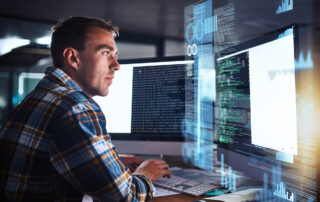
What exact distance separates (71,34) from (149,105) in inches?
20.4

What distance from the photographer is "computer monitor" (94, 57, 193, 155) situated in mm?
1158

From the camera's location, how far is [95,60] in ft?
2.63

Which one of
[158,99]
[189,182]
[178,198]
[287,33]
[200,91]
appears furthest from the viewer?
[200,91]

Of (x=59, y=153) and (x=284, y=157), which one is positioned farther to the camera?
(x=284, y=157)

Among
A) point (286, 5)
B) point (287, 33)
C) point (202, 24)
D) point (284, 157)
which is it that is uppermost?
point (202, 24)

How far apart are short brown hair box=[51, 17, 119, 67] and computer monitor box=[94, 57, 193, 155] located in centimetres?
38

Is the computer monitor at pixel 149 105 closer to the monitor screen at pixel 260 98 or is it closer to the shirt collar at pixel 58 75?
the monitor screen at pixel 260 98

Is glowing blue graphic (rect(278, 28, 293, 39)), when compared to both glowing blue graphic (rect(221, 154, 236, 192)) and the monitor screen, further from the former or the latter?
glowing blue graphic (rect(221, 154, 236, 192))

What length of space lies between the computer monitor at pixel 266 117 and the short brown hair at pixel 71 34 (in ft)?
1.66

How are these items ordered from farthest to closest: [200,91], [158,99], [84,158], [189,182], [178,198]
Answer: [200,91] < [158,99] < [189,182] < [178,198] < [84,158]

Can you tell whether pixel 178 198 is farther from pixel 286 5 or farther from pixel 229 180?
pixel 286 5

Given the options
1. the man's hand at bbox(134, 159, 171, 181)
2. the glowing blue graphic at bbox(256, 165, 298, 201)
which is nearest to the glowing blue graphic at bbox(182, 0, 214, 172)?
the man's hand at bbox(134, 159, 171, 181)

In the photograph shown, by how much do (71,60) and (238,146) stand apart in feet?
2.17

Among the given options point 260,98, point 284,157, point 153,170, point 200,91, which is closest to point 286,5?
point 260,98
